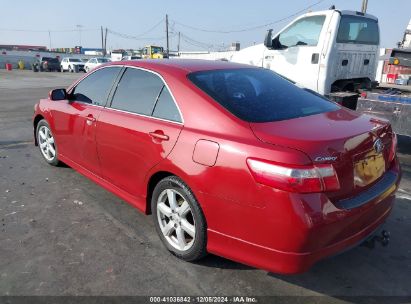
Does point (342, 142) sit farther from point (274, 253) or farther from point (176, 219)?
point (176, 219)

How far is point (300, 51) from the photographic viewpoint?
7195 millimetres

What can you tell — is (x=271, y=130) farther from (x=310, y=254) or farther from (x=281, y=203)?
(x=310, y=254)

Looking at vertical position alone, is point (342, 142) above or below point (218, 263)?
above

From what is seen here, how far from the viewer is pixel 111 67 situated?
4.15 metres

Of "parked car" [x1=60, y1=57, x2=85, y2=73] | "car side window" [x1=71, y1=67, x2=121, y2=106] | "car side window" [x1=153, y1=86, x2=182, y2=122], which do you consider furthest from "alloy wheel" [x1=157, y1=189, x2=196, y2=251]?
"parked car" [x1=60, y1=57, x2=85, y2=73]

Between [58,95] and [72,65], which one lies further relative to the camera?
[72,65]

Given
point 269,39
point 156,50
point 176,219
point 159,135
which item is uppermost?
point 156,50

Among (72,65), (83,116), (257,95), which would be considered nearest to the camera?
(257,95)

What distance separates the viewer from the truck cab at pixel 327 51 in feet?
22.6

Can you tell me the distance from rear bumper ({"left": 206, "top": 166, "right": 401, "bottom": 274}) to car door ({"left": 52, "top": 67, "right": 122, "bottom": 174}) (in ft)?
6.52

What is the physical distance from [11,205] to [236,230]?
9.35 ft

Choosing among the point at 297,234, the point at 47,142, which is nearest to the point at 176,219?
the point at 297,234

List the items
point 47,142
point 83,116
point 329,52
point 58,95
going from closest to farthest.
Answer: point 83,116 → point 58,95 → point 47,142 → point 329,52

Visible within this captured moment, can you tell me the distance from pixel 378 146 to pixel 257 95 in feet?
3.38
